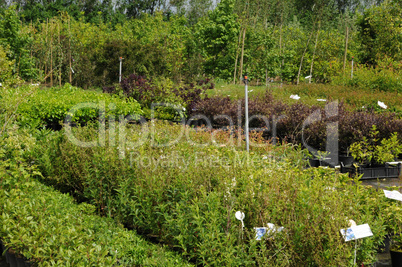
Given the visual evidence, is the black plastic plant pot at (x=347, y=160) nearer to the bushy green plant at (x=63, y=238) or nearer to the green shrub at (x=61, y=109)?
the green shrub at (x=61, y=109)

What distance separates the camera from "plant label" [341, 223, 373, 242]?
8.27 ft

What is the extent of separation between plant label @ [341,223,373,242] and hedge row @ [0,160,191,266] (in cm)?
124

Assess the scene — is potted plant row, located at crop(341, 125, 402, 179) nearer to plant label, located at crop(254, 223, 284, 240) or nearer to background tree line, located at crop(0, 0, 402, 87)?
plant label, located at crop(254, 223, 284, 240)

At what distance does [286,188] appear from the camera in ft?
10.2

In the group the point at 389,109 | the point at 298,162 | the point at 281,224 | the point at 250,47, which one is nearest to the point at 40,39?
the point at 250,47

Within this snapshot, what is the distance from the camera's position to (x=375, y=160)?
6195 mm

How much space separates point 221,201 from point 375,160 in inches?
160

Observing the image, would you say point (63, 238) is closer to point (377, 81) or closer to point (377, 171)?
point (377, 171)

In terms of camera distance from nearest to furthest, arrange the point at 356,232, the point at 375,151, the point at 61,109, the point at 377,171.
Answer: the point at 356,232, the point at 375,151, the point at 377,171, the point at 61,109

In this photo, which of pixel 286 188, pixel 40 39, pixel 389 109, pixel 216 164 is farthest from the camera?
pixel 40 39

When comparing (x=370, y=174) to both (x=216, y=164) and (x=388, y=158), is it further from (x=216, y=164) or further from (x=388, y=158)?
(x=216, y=164)

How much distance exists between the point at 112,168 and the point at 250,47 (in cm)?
1716

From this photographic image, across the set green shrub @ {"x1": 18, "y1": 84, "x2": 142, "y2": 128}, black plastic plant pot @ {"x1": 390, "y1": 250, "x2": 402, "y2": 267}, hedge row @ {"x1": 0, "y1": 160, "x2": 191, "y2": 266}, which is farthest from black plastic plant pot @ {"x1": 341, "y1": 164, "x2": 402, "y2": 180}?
green shrub @ {"x1": 18, "y1": 84, "x2": 142, "y2": 128}

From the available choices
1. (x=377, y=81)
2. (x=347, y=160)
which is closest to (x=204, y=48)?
(x=377, y=81)
